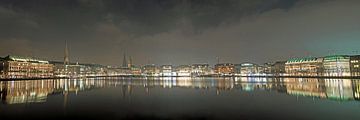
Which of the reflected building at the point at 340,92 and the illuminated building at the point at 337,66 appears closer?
the reflected building at the point at 340,92

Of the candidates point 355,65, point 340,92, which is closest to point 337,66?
point 355,65

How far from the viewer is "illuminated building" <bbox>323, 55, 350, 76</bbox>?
131 meters

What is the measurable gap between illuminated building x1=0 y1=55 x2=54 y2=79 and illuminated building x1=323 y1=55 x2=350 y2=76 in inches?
5943

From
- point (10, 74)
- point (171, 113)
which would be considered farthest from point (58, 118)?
point (10, 74)

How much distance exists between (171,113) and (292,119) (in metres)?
8.06

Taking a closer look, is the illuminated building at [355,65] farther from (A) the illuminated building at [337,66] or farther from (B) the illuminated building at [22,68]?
(B) the illuminated building at [22,68]

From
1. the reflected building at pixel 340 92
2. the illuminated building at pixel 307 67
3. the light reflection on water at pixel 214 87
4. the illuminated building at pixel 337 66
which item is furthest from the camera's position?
the illuminated building at pixel 307 67

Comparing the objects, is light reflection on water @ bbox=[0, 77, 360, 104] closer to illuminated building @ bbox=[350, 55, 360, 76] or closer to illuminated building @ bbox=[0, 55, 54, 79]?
illuminated building @ bbox=[0, 55, 54, 79]

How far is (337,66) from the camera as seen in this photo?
133750 mm

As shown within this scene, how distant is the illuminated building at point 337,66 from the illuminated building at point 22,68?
15094cm

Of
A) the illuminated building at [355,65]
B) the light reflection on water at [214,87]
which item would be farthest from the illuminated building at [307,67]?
the light reflection on water at [214,87]

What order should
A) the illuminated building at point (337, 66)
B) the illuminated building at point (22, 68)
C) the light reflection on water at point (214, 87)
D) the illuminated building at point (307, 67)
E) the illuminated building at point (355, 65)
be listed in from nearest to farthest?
the light reflection on water at point (214, 87), the illuminated building at point (22, 68), the illuminated building at point (355, 65), the illuminated building at point (337, 66), the illuminated building at point (307, 67)

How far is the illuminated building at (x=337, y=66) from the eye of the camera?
430 ft

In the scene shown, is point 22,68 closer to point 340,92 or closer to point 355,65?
point 340,92
